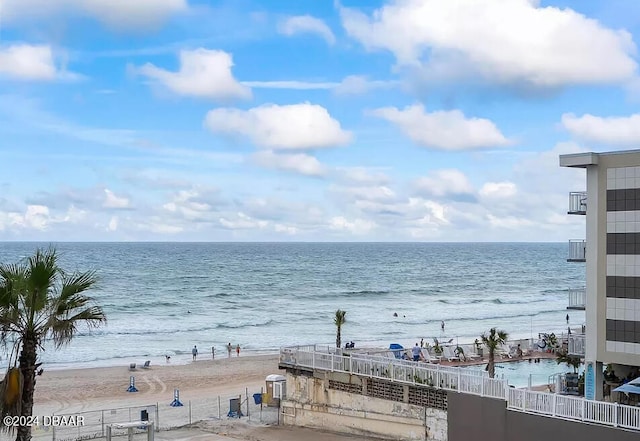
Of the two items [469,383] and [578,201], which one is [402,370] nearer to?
[469,383]

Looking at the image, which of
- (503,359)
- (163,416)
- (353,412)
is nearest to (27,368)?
(353,412)

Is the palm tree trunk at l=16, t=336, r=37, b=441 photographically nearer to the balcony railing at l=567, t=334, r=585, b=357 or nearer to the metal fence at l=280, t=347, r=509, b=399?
the metal fence at l=280, t=347, r=509, b=399

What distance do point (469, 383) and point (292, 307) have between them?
73589 mm

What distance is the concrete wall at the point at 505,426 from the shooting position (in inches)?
725

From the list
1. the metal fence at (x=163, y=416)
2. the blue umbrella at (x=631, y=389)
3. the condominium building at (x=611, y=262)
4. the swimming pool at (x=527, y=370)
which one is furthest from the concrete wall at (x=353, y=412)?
the swimming pool at (x=527, y=370)

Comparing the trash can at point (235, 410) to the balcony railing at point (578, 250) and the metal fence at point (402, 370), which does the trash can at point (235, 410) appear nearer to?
the metal fence at point (402, 370)

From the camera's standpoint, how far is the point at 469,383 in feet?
68.9

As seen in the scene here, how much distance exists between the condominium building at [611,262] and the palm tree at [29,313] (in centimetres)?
1651

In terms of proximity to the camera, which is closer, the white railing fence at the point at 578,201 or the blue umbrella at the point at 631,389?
the blue umbrella at the point at 631,389

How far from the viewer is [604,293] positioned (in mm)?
24328

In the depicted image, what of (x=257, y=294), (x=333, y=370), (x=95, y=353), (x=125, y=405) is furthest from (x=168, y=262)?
(x=333, y=370)

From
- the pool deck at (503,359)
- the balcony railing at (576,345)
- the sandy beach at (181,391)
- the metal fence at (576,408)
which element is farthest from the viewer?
the pool deck at (503,359)

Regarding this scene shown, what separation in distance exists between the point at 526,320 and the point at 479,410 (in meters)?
63.8

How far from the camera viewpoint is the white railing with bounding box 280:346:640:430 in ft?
60.1
